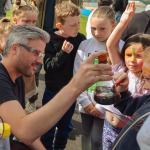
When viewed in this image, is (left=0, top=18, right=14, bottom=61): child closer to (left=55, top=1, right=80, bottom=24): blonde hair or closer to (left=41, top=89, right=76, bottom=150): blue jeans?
(left=55, top=1, right=80, bottom=24): blonde hair

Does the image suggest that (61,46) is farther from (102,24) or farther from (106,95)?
(106,95)

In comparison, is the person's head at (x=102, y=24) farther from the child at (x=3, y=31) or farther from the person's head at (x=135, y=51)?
the child at (x=3, y=31)

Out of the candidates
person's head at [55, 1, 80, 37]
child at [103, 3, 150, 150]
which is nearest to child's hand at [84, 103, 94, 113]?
child at [103, 3, 150, 150]

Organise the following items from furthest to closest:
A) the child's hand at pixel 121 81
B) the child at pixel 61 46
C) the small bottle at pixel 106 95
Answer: the child at pixel 61 46 < the child's hand at pixel 121 81 < the small bottle at pixel 106 95

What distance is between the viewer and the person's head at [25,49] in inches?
93.1

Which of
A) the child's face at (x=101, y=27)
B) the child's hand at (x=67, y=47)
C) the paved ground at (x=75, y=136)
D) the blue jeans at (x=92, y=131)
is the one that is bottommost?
the paved ground at (x=75, y=136)

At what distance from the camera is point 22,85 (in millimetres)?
2637

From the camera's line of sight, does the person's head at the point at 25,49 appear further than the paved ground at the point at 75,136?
No

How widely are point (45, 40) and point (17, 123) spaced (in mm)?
763

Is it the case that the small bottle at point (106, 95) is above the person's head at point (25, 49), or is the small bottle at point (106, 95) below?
below

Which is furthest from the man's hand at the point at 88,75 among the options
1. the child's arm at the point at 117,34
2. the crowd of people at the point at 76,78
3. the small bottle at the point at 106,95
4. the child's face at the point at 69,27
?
the child's face at the point at 69,27

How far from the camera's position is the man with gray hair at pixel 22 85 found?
186cm

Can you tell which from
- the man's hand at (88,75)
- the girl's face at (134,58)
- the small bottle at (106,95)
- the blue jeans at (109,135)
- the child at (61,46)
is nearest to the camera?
the man's hand at (88,75)

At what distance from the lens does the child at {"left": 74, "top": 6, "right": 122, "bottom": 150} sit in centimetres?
339
